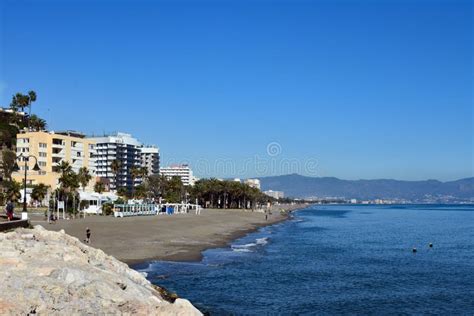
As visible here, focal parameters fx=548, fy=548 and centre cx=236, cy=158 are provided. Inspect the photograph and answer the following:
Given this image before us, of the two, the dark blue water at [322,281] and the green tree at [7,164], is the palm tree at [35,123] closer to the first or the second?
the green tree at [7,164]

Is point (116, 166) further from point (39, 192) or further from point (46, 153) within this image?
point (39, 192)

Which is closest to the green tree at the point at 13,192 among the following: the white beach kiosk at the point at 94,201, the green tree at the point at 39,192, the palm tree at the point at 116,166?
the green tree at the point at 39,192

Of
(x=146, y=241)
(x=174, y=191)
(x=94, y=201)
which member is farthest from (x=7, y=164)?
(x=174, y=191)

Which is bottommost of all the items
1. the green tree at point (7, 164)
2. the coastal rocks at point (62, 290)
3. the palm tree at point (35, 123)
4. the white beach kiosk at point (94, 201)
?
the coastal rocks at point (62, 290)

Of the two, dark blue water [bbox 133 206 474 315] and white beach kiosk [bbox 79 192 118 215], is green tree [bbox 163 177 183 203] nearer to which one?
white beach kiosk [bbox 79 192 118 215]

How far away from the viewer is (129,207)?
307 feet

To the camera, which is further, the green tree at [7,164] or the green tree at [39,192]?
the green tree at [7,164]

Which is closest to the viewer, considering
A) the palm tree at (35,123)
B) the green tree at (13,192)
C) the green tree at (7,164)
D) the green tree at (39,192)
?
the green tree at (13,192)

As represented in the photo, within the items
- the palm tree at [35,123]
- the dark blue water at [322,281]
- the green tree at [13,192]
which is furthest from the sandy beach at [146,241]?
the palm tree at [35,123]

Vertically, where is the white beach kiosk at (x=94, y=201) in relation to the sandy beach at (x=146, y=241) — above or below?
above

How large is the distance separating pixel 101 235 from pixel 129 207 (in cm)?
4390

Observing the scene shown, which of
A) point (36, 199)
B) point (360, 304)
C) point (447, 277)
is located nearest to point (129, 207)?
point (36, 199)

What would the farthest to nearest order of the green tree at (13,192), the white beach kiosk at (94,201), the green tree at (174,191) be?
the green tree at (174,191) < the white beach kiosk at (94,201) < the green tree at (13,192)

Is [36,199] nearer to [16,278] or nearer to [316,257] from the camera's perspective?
[316,257]
